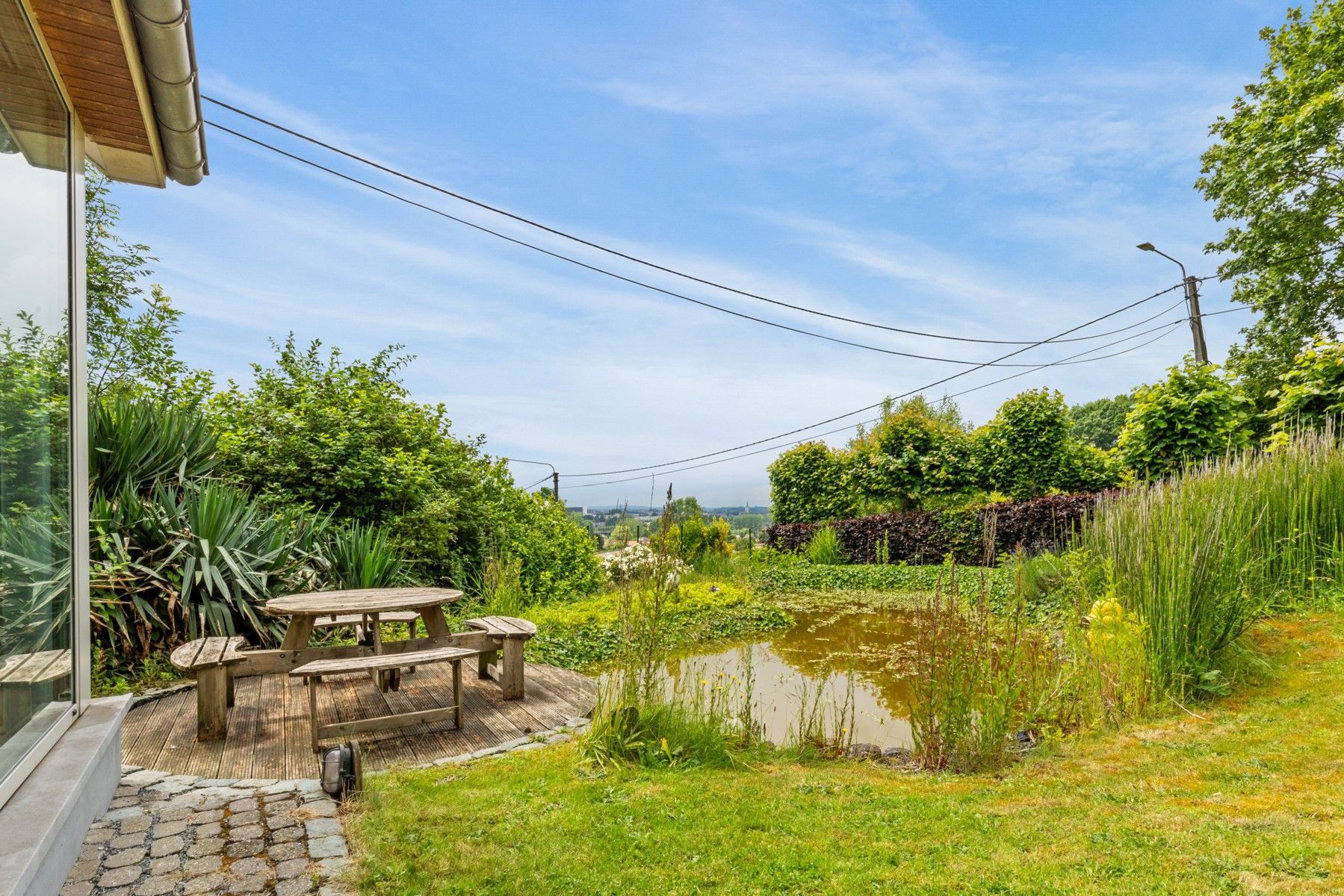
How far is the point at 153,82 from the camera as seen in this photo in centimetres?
303

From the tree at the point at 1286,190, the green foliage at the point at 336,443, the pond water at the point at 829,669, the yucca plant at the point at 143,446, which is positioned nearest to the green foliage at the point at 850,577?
the pond water at the point at 829,669

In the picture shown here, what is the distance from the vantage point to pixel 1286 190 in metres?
13.9

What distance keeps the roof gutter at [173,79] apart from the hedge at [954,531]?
32.2ft

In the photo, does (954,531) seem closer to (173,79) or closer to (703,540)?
(703,540)

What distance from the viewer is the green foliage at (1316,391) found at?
25.6 feet

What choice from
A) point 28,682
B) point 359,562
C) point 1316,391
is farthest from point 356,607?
point 1316,391

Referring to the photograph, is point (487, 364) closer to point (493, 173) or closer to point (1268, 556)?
point (493, 173)

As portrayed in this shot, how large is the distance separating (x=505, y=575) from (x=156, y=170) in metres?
4.76

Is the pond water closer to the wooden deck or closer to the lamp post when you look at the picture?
the wooden deck

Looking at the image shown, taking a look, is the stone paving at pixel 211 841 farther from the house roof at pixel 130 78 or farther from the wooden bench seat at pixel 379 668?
the house roof at pixel 130 78

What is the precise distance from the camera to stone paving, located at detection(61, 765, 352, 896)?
2320 mm

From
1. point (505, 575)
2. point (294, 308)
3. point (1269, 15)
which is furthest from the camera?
point (1269, 15)

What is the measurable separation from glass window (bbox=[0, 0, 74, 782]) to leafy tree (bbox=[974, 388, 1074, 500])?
560 inches

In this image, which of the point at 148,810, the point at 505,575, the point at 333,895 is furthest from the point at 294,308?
the point at 333,895
